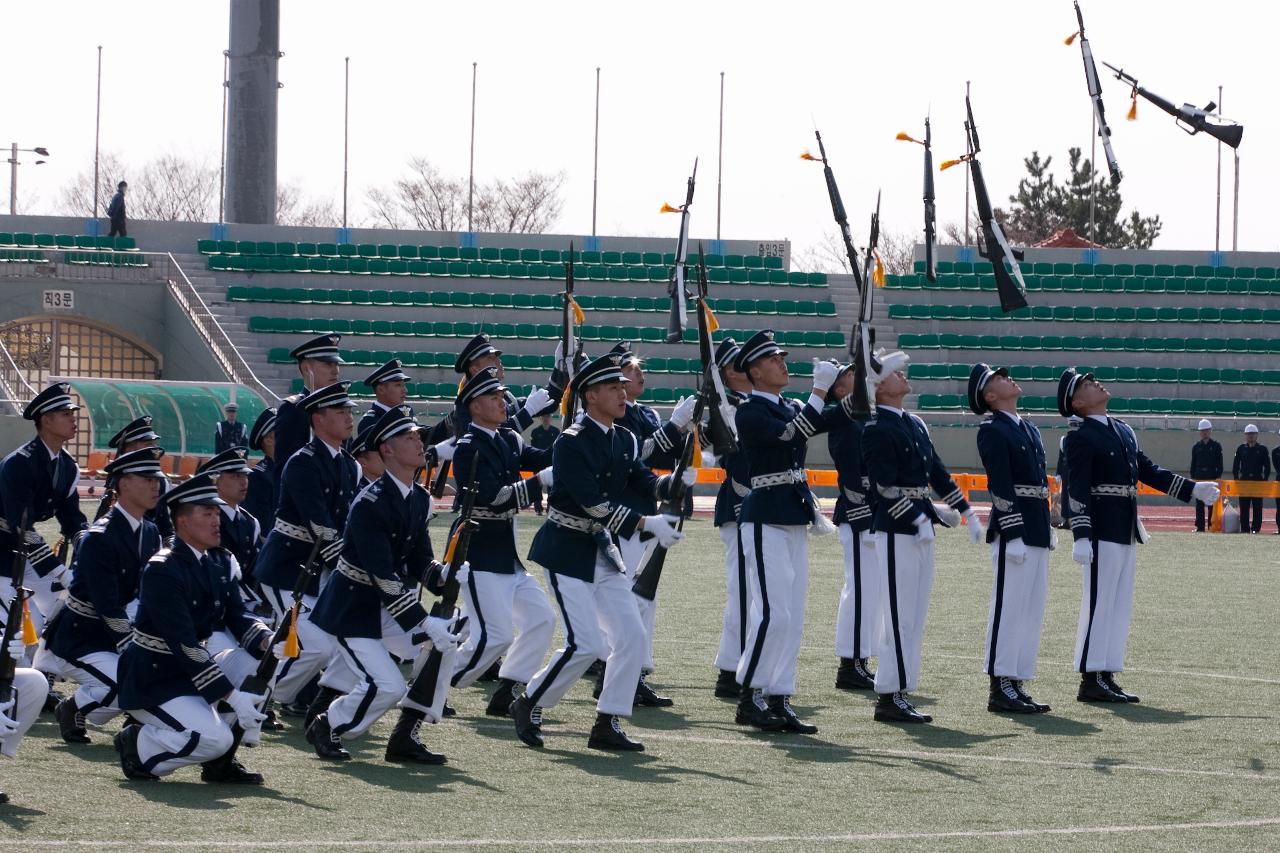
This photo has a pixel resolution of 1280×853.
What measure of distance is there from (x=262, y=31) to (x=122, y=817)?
1373 inches

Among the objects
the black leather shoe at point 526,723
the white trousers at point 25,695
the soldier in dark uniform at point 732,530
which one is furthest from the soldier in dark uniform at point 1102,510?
the white trousers at point 25,695

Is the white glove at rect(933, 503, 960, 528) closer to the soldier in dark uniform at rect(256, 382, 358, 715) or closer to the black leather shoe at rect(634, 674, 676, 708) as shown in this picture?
the black leather shoe at rect(634, 674, 676, 708)

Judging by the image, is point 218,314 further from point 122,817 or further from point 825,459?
point 122,817

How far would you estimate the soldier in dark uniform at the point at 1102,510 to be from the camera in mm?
10750

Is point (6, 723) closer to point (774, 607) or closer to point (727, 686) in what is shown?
point (774, 607)

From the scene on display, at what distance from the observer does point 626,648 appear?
8.70 metres

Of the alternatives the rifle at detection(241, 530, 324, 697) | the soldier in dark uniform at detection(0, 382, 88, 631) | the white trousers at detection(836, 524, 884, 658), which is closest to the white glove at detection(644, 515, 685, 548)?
the rifle at detection(241, 530, 324, 697)

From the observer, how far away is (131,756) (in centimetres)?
763

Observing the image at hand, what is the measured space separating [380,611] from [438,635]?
564 mm

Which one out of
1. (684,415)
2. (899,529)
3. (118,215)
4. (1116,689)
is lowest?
(1116,689)

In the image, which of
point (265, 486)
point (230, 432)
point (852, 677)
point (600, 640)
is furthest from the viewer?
point (230, 432)

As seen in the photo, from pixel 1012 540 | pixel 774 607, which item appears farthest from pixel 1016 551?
pixel 774 607

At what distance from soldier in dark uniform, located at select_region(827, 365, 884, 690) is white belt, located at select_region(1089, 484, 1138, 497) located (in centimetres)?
134

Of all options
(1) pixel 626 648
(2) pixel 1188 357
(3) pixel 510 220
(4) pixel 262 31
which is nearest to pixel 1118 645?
(1) pixel 626 648
